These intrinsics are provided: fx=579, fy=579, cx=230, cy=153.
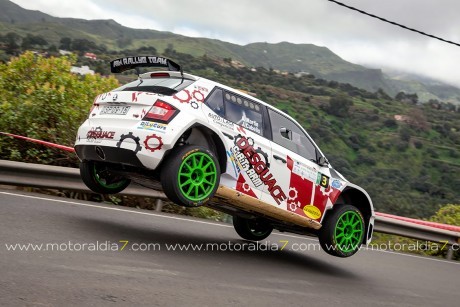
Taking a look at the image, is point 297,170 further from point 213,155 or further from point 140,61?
point 140,61

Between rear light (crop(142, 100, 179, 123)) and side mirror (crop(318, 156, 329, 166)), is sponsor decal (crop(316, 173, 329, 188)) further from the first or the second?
rear light (crop(142, 100, 179, 123))

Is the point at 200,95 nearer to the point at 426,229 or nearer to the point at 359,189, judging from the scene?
the point at 359,189

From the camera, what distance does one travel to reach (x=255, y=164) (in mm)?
6879

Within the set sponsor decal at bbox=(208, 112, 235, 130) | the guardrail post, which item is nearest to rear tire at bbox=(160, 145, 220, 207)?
sponsor decal at bbox=(208, 112, 235, 130)

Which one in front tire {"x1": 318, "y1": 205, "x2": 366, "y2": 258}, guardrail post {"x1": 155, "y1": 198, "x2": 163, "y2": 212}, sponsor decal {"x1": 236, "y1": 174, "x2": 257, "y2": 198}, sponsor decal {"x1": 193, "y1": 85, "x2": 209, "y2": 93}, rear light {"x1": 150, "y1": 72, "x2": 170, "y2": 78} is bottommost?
guardrail post {"x1": 155, "y1": 198, "x2": 163, "y2": 212}

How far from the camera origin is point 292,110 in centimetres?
9025

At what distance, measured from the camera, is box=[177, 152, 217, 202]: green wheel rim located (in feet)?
20.2

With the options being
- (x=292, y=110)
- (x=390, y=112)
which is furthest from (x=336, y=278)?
(x=390, y=112)

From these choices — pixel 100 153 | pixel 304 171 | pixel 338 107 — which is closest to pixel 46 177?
pixel 100 153

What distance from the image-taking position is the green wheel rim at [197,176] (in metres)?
6.16

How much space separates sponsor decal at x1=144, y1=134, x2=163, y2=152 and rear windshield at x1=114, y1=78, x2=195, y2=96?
23.1 inches

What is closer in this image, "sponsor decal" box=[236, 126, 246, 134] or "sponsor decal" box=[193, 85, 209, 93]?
A: "sponsor decal" box=[193, 85, 209, 93]

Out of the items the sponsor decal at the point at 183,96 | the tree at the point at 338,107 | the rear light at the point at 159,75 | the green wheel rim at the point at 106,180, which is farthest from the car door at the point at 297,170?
the tree at the point at 338,107

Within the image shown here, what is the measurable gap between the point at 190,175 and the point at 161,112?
0.74 metres
